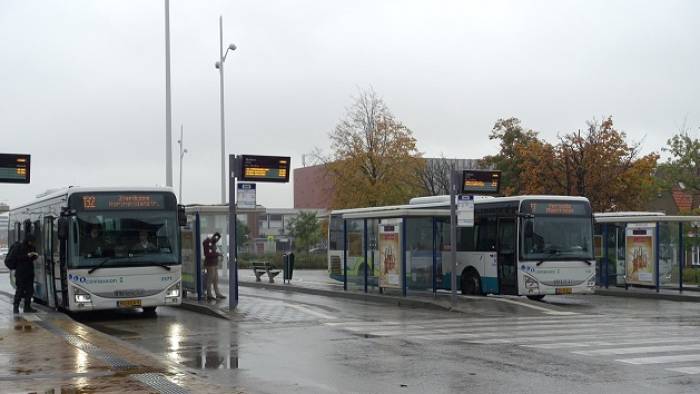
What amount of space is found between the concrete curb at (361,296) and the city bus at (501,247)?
0.66 m

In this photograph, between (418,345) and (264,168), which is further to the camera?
(264,168)

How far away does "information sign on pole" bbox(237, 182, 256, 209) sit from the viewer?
2056 centimetres

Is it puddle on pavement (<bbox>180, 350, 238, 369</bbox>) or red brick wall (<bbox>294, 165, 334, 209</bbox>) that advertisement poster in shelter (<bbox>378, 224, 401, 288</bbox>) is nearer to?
puddle on pavement (<bbox>180, 350, 238, 369</bbox>)

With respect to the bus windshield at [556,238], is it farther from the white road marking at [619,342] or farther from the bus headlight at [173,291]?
the bus headlight at [173,291]

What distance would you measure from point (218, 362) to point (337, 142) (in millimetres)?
37232

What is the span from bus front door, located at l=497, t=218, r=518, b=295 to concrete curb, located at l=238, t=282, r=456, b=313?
2.64 m

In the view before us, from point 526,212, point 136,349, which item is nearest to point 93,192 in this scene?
point 136,349

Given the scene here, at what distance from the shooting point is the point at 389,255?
25.4 m

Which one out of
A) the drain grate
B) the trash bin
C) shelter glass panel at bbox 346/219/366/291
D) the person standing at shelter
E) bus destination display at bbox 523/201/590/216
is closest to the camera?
the drain grate

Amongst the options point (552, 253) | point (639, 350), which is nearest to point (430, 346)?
point (639, 350)

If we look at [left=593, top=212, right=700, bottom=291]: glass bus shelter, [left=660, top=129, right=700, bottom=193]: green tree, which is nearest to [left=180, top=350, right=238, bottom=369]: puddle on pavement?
[left=593, top=212, right=700, bottom=291]: glass bus shelter

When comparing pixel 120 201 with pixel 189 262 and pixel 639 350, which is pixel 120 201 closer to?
pixel 189 262

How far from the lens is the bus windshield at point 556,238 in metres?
23.7

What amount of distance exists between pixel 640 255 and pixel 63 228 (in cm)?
1743
